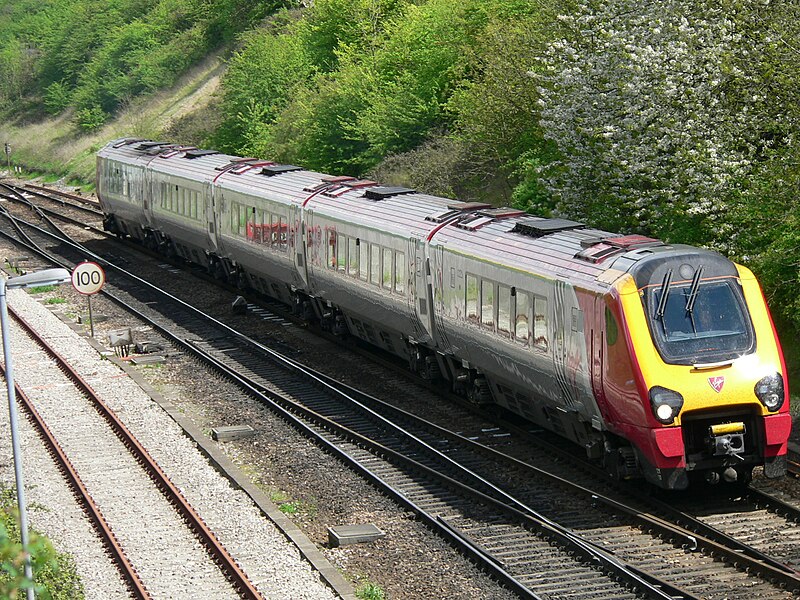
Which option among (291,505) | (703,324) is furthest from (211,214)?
(703,324)

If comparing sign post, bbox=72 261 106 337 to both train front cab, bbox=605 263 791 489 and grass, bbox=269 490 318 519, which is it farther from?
train front cab, bbox=605 263 791 489

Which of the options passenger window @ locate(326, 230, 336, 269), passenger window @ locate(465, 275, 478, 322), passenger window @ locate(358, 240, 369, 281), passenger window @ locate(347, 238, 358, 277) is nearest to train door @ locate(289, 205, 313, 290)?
passenger window @ locate(326, 230, 336, 269)

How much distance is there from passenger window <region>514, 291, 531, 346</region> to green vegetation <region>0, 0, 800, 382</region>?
4.59 metres

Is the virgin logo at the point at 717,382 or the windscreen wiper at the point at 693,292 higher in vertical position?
the windscreen wiper at the point at 693,292

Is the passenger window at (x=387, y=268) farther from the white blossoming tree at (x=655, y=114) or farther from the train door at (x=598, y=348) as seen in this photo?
the train door at (x=598, y=348)

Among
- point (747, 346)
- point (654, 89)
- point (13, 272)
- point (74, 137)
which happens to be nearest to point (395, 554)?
point (747, 346)

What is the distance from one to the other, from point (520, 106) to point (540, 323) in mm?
15942

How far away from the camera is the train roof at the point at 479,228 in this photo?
16625mm

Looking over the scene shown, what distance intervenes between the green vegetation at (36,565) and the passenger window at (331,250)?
937 cm

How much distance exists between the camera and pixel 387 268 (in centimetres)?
2378

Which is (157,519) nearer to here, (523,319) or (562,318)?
(523,319)

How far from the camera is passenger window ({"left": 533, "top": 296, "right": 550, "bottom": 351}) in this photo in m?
18.0

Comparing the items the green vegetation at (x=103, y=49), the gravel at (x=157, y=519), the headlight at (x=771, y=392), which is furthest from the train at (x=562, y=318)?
the green vegetation at (x=103, y=49)

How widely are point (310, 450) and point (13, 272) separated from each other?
2147cm
